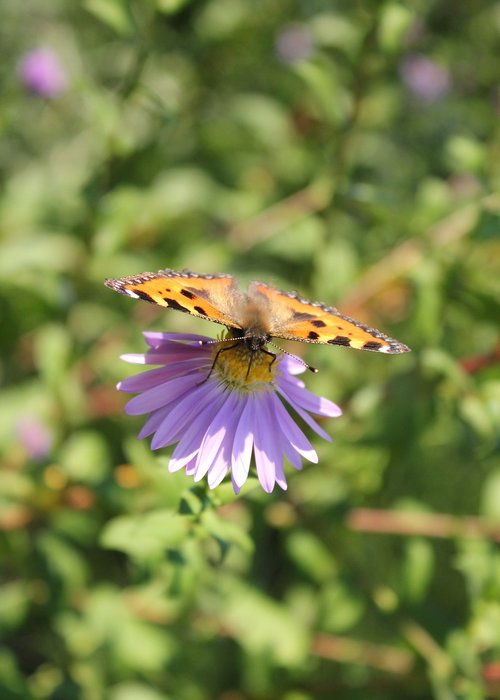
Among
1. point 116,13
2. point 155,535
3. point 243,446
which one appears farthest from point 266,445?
point 116,13

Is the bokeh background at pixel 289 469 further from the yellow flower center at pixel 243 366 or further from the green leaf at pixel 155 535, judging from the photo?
the yellow flower center at pixel 243 366

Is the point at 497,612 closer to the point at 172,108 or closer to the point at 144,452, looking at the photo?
the point at 144,452

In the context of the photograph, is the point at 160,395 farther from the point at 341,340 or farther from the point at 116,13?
the point at 116,13

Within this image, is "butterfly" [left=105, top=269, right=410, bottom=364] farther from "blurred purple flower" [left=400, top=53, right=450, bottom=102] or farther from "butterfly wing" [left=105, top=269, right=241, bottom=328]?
"blurred purple flower" [left=400, top=53, right=450, bottom=102]

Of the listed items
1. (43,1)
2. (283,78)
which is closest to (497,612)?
(283,78)

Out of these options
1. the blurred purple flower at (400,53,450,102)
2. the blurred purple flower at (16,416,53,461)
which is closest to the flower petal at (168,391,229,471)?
the blurred purple flower at (16,416,53,461)

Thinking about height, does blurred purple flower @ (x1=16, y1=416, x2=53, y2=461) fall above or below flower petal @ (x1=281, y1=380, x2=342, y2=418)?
above

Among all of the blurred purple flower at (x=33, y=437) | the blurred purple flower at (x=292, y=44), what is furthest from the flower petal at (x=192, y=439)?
the blurred purple flower at (x=292, y=44)
